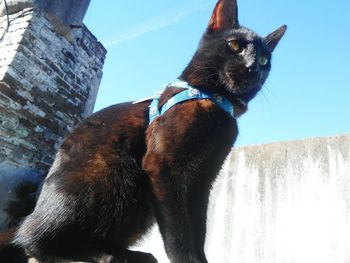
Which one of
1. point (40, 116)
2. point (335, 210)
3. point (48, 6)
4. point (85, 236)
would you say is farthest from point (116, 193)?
point (48, 6)

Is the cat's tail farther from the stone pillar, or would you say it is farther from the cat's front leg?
the stone pillar

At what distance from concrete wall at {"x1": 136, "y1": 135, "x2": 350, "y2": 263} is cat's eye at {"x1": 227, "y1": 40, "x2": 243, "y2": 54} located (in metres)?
1.63

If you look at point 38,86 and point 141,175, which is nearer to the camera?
point 141,175

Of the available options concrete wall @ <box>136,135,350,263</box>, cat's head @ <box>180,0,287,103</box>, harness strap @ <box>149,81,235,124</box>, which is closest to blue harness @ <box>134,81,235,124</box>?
harness strap @ <box>149,81,235,124</box>

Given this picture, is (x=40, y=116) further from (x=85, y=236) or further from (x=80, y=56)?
(x=85, y=236)

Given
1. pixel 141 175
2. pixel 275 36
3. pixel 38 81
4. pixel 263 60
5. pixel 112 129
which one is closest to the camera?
pixel 141 175

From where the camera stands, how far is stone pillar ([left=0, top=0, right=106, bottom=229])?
9.36ft

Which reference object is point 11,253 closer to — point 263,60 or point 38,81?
point 38,81

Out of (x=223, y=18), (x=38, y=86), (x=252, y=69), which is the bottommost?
(x=252, y=69)

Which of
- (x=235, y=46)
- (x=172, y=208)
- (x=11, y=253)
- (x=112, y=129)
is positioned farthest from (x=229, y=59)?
(x=11, y=253)

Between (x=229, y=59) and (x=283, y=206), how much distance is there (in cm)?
175

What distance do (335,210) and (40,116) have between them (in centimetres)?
282

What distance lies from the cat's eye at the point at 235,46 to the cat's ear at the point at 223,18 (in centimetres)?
23

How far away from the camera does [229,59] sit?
2.14 m
